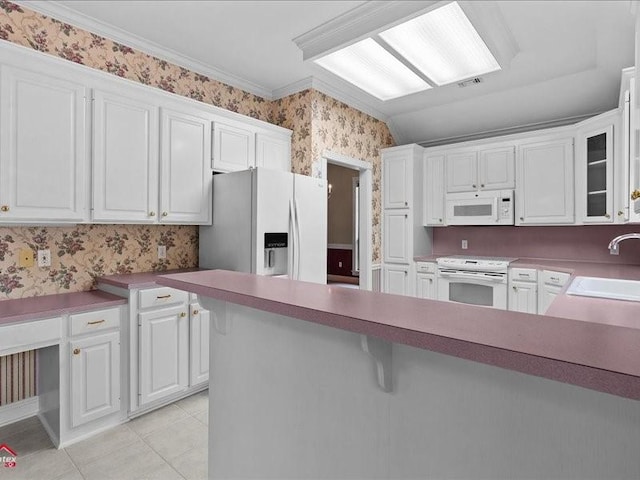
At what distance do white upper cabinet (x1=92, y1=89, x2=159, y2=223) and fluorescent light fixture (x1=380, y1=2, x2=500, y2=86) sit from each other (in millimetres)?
1845

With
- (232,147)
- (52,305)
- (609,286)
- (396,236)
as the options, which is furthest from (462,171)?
(52,305)

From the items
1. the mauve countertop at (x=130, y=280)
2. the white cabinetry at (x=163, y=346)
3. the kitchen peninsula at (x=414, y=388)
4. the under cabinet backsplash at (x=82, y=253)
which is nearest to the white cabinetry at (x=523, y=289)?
the kitchen peninsula at (x=414, y=388)

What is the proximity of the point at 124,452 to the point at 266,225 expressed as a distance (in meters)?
1.76

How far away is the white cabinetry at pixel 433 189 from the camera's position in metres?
4.67

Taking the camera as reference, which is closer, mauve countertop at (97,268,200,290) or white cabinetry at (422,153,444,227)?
mauve countertop at (97,268,200,290)

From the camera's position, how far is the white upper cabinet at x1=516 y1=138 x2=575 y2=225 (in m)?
3.78

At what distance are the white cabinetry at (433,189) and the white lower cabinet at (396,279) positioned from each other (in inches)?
27.6

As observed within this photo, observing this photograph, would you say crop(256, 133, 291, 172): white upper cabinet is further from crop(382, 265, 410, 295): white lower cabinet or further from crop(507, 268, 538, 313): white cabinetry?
crop(507, 268, 538, 313): white cabinetry

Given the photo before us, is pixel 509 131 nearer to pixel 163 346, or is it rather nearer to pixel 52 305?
pixel 163 346

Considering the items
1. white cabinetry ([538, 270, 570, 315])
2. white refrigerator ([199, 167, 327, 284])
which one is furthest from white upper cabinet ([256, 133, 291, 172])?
white cabinetry ([538, 270, 570, 315])

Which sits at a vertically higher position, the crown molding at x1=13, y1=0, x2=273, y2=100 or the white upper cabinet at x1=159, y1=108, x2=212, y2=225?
the crown molding at x1=13, y1=0, x2=273, y2=100

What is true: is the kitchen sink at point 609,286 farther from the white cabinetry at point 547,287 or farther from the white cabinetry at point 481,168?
the white cabinetry at point 481,168

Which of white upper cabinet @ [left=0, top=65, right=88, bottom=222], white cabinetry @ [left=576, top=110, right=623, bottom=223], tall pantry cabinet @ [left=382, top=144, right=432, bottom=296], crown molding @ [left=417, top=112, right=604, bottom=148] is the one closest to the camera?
white upper cabinet @ [left=0, top=65, right=88, bottom=222]

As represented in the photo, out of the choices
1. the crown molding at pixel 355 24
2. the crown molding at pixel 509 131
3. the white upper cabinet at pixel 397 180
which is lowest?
the white upper cabinet at pixel 397 180
